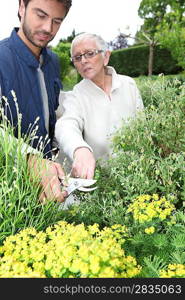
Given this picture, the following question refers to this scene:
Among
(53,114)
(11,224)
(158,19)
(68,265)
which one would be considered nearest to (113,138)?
(53,114)

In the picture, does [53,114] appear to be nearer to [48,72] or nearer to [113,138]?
[48,72]

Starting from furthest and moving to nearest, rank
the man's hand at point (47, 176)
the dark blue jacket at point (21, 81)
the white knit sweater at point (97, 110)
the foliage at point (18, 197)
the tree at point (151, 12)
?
the tree at point (151, 12) → the white knit sweater at point (97, 110) → the dark blue jacket at point (21, 81) → the man's hand at point (47, 176) → the foliage at point (18, 197)

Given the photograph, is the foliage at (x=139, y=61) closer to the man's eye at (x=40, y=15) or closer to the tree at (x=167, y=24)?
the tree at (x=167, y=24)

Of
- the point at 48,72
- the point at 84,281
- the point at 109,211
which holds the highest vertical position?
the point at 48,72

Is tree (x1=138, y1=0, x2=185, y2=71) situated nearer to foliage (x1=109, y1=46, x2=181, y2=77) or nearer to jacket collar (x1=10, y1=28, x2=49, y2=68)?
foliage (x1=109, y1=46, x2=181, y2=77)

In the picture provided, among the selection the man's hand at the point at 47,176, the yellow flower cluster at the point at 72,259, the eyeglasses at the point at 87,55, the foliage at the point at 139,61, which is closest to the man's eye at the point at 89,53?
the eyeglasses at the point at 87,55

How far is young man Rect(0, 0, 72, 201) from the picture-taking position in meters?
1.96

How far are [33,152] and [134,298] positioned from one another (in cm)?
81

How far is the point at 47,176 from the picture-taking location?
1645 mm

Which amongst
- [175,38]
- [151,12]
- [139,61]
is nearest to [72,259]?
[175,38]

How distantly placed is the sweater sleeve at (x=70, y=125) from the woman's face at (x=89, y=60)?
0.17 m

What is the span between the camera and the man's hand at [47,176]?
1.61 meters

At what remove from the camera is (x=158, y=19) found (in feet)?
41.8

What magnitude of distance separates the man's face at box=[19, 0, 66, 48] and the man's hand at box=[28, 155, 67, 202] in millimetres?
695
